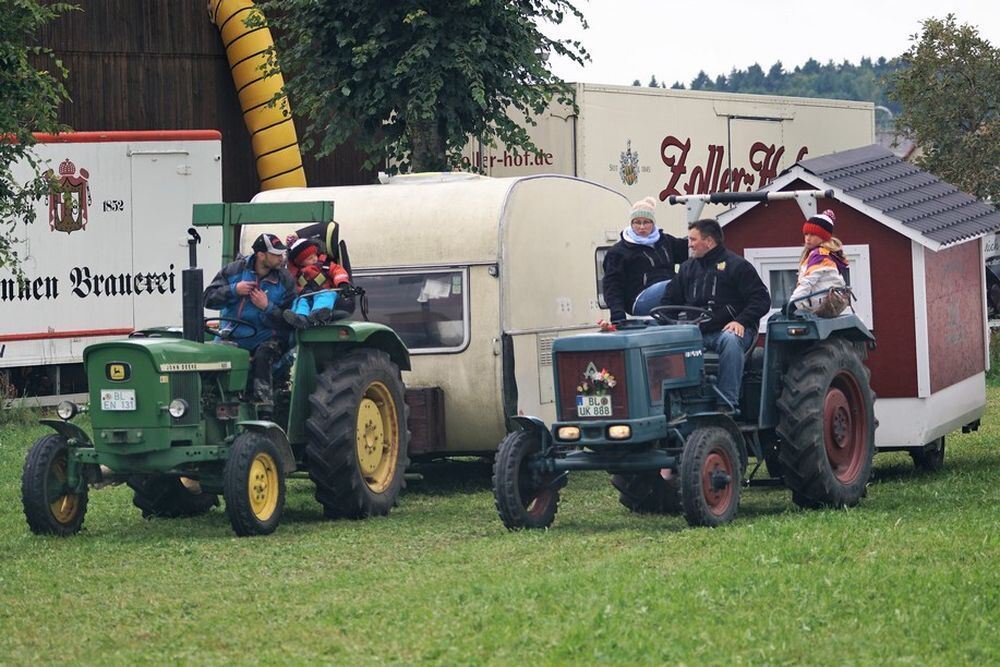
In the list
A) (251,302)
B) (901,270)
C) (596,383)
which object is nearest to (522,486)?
(596,383)

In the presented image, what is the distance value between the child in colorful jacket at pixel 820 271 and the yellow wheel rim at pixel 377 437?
2913mm

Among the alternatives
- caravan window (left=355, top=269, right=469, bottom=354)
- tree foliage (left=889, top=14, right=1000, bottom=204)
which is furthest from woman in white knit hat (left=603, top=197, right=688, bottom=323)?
tree foliage (left=889, top=14, right=1000, bottom=204)

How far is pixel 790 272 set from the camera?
562 inches

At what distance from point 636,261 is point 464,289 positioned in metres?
1.29

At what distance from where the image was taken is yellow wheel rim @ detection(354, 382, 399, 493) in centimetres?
1276

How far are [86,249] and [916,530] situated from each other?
12.2 m

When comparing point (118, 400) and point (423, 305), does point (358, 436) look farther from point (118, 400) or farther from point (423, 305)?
point (118, 400)

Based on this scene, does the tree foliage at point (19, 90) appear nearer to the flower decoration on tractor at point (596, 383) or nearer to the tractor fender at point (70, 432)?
the tractor fender at point (70, 432)

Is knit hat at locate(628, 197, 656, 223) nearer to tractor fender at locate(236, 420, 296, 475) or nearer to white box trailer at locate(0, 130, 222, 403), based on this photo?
tractor fender at locate(236, 420, 296, 475)

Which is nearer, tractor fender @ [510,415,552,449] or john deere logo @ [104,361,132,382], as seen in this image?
tractor fender @ [510,415,552,449]

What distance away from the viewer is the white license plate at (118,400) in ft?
37.4

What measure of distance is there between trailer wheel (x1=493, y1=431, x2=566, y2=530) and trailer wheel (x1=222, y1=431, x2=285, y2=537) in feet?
4.74

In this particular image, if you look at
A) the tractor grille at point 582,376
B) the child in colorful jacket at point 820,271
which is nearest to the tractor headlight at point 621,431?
the tractor grille at point 582,376

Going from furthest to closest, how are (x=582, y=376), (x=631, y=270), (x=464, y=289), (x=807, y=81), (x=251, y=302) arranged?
(x=807, y=81), (x=464, y=289), (x=631, y=270), (x=251, y=302), (x=582, y=376)
